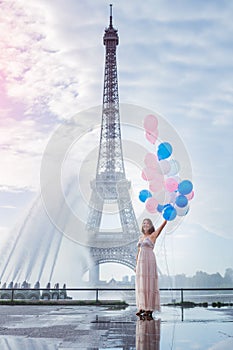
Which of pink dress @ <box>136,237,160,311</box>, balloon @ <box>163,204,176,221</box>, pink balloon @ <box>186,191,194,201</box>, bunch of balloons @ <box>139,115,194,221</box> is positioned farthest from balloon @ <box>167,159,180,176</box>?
pink dress @ <box>136,237,160,311</box>

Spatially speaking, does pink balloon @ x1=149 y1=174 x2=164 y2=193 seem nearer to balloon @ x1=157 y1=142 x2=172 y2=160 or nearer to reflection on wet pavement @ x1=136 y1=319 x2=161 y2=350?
balloon @ x1=157 y1=142 x2=172 y2=160

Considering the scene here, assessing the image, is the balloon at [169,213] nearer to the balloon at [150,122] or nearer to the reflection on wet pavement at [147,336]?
the balloon at [150,122]

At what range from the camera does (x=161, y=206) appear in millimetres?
11586

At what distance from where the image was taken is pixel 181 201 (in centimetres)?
1098

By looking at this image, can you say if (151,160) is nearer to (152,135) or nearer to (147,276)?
(152,135)

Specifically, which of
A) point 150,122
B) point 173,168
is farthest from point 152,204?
point 150,122

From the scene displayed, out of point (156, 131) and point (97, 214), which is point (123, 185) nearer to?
point (97, 214)

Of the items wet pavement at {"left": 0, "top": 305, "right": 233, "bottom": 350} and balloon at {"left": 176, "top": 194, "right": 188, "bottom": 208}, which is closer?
wet pavement at {"left": 0, "top": 305, "right": 233, "bottom": 350}

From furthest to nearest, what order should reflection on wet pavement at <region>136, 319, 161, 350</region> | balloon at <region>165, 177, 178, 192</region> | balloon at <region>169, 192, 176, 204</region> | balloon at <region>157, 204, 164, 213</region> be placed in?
balloon at <region>157, 204, 164, 213</region>, balloon at <region>165, 177, 178, 192</region>, balloon at <region>169, 192, 176, 204</region>, reflection on wet pavement at <region>136, 319, 161, 350</region>

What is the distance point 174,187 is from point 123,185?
39162 mm

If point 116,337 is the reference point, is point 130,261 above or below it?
above

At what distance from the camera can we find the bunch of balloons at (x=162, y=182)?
36.4ft

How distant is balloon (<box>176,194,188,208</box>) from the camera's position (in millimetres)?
10992

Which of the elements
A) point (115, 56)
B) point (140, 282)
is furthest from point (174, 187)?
point (115, 56)
